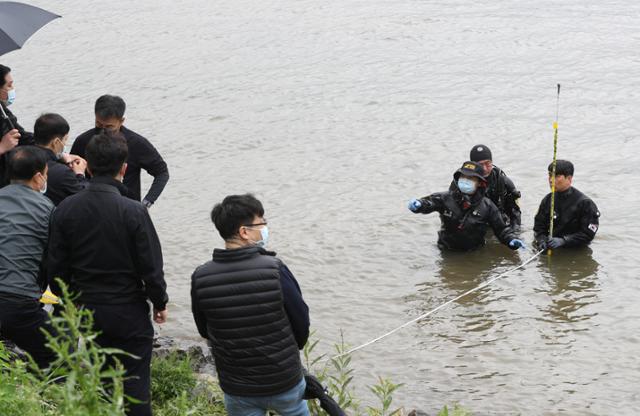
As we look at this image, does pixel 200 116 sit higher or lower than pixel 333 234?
higher

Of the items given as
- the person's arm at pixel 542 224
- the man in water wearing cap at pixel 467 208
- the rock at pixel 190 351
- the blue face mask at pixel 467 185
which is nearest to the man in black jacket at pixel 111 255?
the rock at pixel 190 351

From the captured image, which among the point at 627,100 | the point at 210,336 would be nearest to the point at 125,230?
the point at 210,336

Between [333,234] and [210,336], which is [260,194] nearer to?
[333,234]

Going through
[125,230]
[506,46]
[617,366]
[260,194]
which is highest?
[506,46]

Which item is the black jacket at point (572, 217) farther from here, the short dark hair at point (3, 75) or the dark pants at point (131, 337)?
the dark pants at point (131, 337)

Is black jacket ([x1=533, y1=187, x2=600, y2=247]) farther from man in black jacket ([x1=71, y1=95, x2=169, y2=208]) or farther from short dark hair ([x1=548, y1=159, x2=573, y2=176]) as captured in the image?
man in black jacket ([x1=71, y1=95, x2=169, y2=208])

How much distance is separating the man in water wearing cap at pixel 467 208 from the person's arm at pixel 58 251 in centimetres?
512

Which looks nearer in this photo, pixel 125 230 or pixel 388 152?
pixel 125 230

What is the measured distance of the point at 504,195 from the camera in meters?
10.7

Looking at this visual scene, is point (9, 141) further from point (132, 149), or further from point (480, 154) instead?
point (480, 154)

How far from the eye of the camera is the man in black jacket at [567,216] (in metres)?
10.1

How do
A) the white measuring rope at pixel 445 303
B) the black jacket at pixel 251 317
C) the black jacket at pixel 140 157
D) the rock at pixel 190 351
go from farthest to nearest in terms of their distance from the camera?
the white measuring rope at pixel 445 303 < the rock at pixel 190 351 < the black jacket at pixel 140 157 < the black jacket at pixel 251 317

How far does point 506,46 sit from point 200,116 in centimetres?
735

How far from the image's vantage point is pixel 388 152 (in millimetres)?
14344
